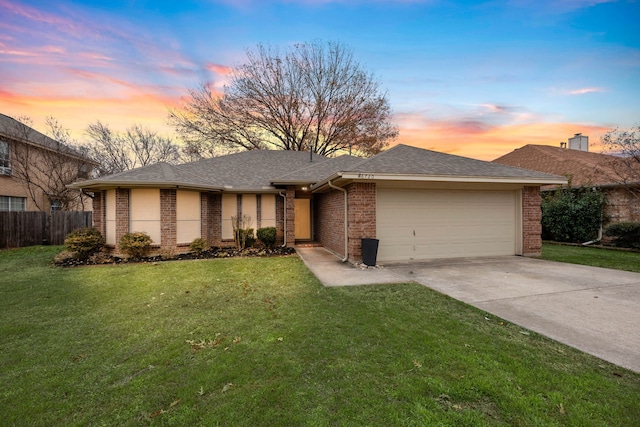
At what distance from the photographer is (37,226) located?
13789mm

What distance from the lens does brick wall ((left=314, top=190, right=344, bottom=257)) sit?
9566 mm

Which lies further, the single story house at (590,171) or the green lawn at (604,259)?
the single story house at (590,171)

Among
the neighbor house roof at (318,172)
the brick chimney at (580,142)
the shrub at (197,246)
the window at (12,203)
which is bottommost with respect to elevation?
the shrub at (197,246)

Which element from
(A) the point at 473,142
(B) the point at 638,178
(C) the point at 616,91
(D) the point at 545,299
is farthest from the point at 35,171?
(B) the point at 638,178

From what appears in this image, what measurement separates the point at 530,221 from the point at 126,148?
28823mm

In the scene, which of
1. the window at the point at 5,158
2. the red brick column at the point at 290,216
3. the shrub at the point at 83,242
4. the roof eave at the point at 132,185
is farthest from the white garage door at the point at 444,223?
the window at the point at 5,158

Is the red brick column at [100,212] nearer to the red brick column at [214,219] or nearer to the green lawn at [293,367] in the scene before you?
the red brick column at [214,219]

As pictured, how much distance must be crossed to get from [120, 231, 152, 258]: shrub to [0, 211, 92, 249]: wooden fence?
26.2 feet

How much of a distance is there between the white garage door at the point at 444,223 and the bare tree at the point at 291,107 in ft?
50.6

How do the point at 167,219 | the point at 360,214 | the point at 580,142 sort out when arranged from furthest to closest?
the point at 580,142
the point at 167,219
the point at 360,214

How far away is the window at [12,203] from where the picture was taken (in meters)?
14.8

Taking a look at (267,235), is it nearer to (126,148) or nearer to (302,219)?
(302,219)

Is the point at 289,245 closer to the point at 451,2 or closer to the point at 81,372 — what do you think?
the point at 81,372

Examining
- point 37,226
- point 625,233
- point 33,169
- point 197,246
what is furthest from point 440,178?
point 33,169
